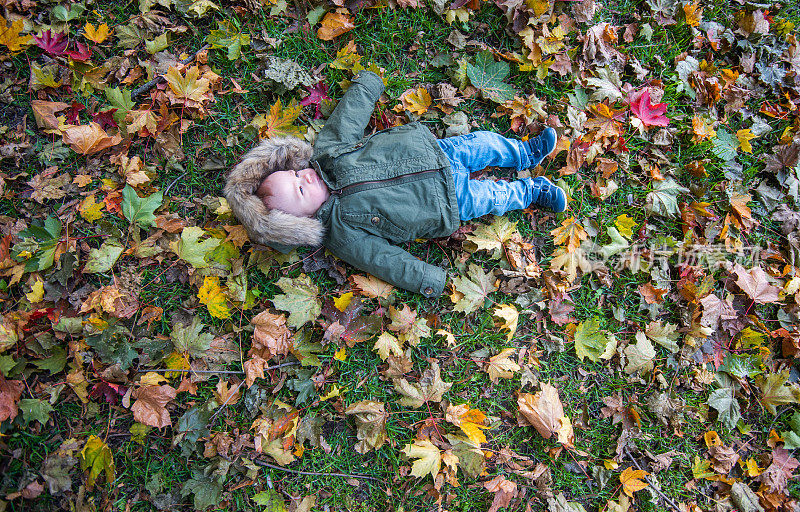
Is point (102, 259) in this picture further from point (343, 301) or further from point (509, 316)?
point (509, 316)

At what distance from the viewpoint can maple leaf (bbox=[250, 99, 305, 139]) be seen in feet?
10.2

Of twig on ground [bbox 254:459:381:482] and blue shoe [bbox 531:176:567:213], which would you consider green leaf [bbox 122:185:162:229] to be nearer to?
twig on ground [bbox 254:459:381:482]

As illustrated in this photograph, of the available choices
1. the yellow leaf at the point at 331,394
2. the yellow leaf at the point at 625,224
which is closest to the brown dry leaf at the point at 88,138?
the yellow leaf at the point at 331,394

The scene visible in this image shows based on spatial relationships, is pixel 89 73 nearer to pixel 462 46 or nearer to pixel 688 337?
pixel 462 46

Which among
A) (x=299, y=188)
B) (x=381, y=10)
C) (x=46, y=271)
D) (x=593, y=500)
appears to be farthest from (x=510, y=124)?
(x=46, y=271)

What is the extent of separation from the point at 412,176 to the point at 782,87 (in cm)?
329

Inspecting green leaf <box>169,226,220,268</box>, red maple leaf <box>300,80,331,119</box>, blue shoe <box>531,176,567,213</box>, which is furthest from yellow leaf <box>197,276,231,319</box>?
blue shoe <box>531,176,567,213</box>

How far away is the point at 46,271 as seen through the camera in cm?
276

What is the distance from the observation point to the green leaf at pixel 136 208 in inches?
113

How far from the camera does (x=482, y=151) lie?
3.12m

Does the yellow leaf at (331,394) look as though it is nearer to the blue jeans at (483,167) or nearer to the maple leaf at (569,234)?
the blue jeans at (483,167)

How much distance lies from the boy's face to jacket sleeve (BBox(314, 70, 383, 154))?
26cm

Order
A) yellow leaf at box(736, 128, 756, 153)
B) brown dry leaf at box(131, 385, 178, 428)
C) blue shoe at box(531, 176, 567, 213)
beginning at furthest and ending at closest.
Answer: yellow leaf at box(736, 128, 756, 153)
blue shoe at box(531, 176, 567, 213)
brown dry leaf at box(131, 385, 178, 428)

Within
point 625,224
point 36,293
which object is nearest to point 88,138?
point 36,293
